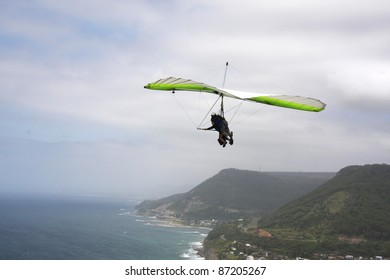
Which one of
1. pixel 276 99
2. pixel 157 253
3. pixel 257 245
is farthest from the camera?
pixel 157 253

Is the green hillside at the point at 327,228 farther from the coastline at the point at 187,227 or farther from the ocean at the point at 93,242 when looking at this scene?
the ocean at the point at 93,242

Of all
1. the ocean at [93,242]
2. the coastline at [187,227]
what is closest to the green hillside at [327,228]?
the coastline at [187,227]

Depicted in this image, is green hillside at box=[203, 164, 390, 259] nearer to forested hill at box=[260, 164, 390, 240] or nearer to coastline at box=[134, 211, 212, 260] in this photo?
forested hill at box=[260, 164, 390, 240]

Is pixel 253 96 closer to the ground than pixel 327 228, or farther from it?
farther from it

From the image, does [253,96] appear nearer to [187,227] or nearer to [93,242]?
[93,242]

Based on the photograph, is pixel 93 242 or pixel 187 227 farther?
pixel 187 227

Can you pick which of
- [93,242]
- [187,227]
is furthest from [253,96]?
[187,227]

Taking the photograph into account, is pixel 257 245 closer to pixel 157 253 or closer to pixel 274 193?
pixel 157 253
